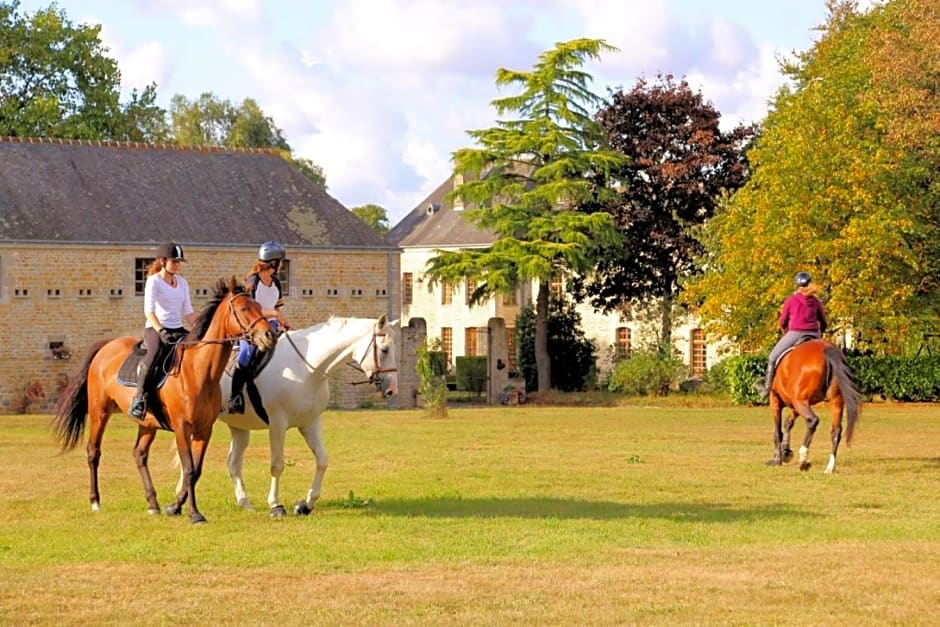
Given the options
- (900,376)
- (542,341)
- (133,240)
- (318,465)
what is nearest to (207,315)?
(318,465)

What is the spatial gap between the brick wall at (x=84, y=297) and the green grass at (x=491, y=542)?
19091 mm

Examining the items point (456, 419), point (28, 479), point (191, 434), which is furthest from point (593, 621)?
point (456, 419)

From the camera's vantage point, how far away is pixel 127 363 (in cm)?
1486

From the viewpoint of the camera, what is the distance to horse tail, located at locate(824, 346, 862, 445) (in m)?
18.4

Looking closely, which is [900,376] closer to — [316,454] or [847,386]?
[847,386]

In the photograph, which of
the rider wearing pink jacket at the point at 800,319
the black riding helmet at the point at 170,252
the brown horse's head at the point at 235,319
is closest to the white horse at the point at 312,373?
the brown horse's head at the point at 235,319

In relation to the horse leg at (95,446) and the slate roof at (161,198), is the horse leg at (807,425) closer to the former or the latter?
the horse leg at (95,446)

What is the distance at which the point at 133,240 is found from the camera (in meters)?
42.9

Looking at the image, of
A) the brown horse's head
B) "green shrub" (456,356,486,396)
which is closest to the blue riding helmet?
the brown horse's head

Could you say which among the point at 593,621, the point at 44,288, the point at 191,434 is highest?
the point at 44,288

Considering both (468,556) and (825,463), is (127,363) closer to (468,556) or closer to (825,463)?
(468,556)

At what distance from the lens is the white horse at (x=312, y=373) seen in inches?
566

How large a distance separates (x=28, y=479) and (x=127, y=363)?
4.45m

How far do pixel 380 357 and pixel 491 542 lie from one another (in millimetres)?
2545
